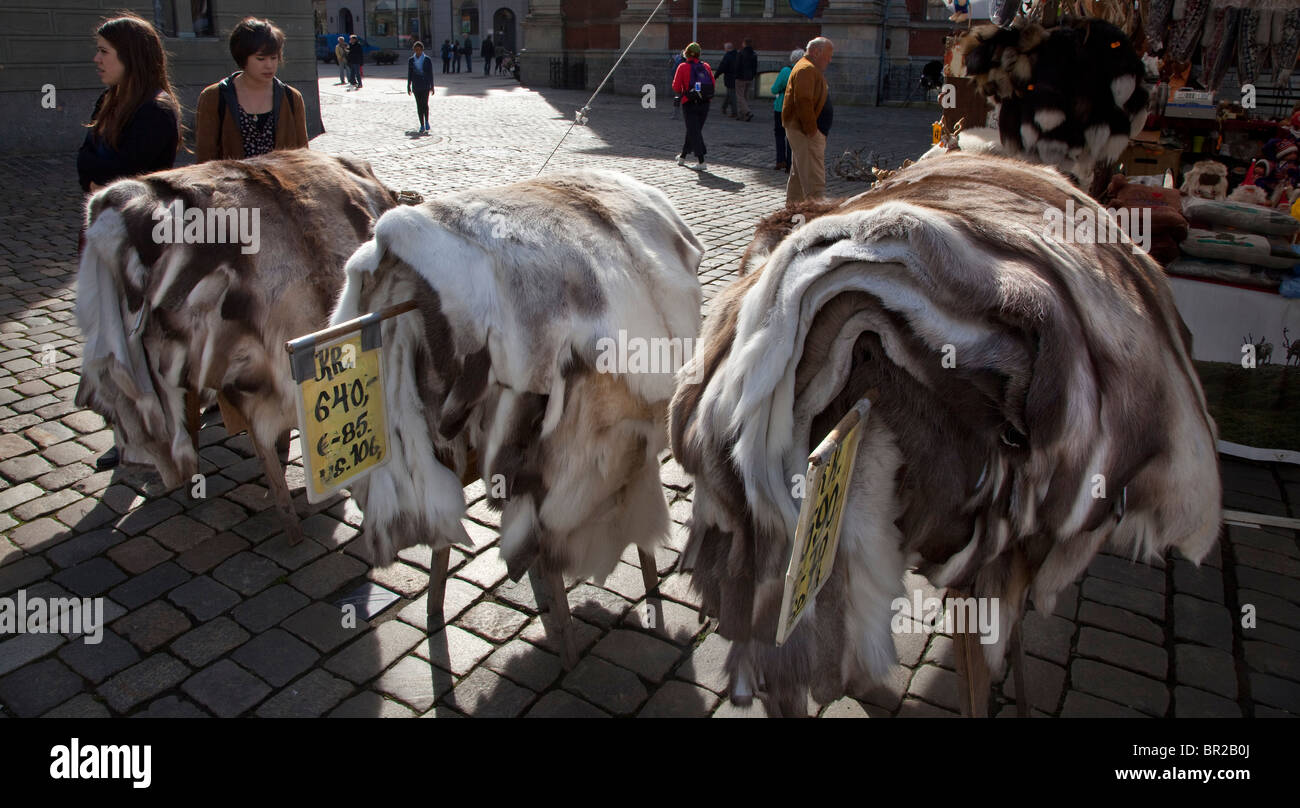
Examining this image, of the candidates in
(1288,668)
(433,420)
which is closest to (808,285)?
(433,420)

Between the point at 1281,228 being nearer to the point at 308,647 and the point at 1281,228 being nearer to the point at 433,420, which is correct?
the point at 433,420

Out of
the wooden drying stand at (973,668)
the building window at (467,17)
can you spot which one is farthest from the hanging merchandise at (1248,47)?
Answer: the building window at (467,17)

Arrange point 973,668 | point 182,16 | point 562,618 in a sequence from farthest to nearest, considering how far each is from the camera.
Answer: point 182,16
point 562,618
point 973,668

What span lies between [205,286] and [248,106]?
168cm

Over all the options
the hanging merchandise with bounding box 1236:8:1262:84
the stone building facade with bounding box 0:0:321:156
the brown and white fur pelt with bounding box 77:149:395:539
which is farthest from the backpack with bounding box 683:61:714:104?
the brown and white fur pelt with bounding box 77:149:395:539

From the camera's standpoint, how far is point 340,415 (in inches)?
109

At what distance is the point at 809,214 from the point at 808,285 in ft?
2.30

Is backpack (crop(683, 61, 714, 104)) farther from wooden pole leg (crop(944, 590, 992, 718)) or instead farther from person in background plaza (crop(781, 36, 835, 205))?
wooden pole leg (crop(944, 590, 992, 718))

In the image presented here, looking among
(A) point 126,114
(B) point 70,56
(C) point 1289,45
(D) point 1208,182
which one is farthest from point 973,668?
(B) point 70,56

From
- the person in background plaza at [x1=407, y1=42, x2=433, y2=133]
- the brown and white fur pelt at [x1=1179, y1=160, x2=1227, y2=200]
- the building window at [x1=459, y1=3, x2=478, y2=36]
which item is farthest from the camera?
the building window at [x1=459, y1=3, x2=478, y2=36]

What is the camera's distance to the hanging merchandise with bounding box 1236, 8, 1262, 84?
705 cm

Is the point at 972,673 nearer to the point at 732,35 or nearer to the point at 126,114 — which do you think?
the point at 126,114

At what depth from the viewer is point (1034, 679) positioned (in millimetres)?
3297

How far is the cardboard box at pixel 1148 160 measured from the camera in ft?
22.2
